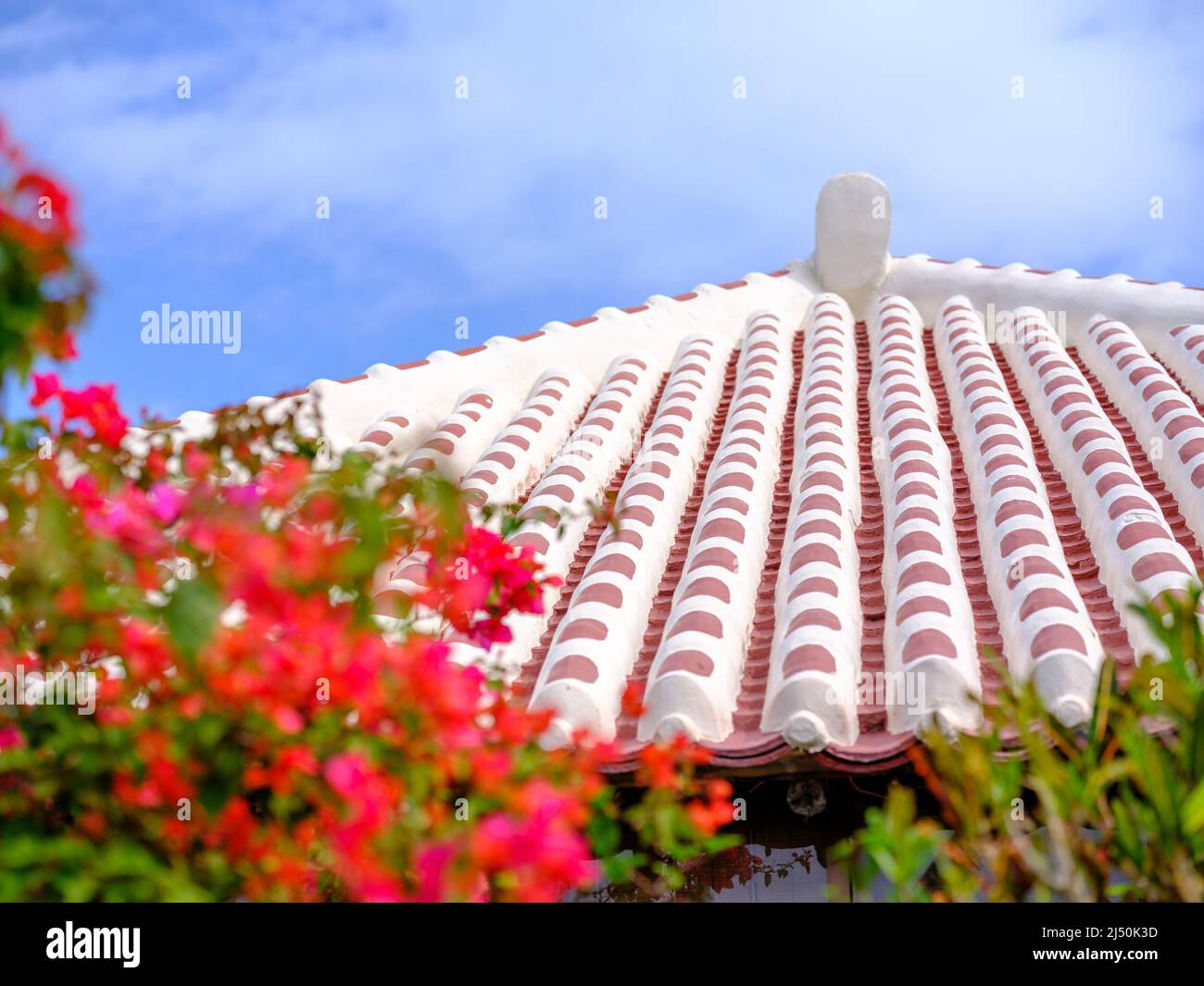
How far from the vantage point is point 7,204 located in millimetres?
2029

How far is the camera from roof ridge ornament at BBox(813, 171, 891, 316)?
37.5 ft

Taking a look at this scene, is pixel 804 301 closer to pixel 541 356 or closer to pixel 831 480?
pixel 541 356

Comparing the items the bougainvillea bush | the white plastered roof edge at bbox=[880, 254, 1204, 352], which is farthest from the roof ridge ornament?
the bougainvillea bush

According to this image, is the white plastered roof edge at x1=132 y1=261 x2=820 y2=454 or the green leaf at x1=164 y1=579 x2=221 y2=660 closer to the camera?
the green leaf at x1=164 y1=579 x2=221 y2=660

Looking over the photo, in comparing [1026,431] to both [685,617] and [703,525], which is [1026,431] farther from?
[685,617]

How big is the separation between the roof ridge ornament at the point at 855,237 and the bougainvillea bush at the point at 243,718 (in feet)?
30.4

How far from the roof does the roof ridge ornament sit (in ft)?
0.08

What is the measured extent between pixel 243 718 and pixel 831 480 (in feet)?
15.3

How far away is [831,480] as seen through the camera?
6.48 meters
